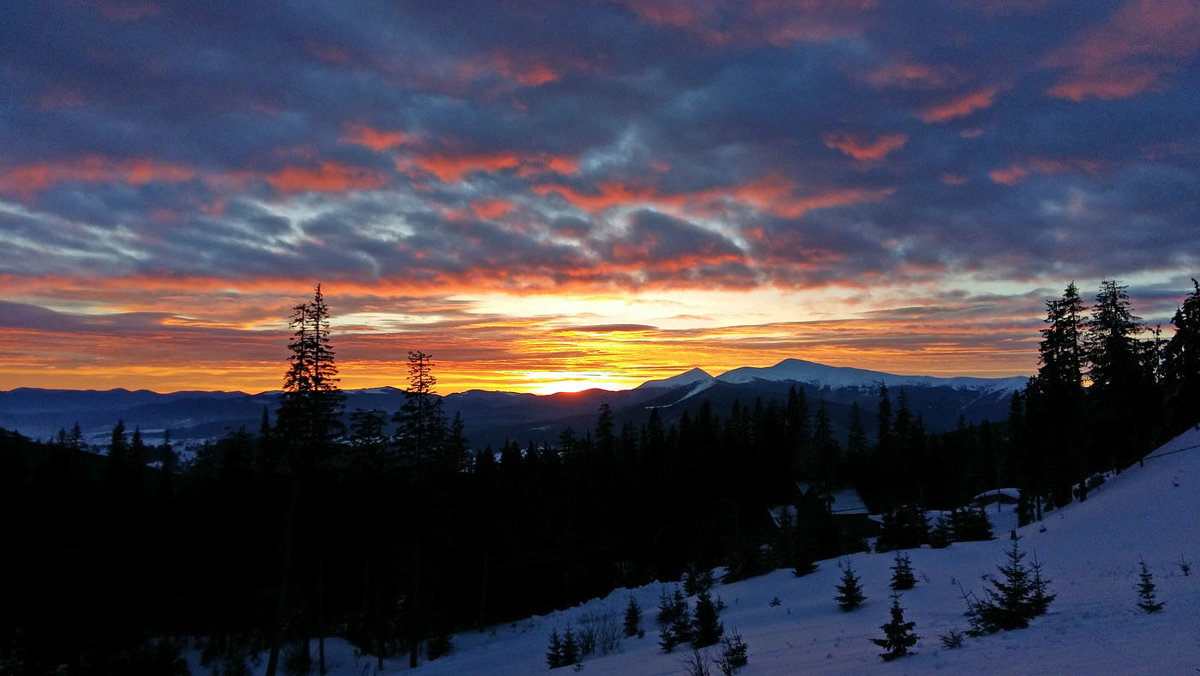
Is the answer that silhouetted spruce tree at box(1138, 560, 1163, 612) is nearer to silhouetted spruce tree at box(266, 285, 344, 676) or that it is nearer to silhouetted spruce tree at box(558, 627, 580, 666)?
silhouetted spruce tree at box(558, 627, 580, 666)

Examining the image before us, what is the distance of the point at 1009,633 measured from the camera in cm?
1022


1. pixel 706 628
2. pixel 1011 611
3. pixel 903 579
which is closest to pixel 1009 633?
pixel 1011 611

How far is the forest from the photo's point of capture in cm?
2781

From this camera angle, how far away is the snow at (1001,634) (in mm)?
8773

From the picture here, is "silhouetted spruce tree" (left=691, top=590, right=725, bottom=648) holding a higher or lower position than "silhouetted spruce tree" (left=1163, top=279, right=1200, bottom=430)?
lower

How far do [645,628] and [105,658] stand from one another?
18138 millimetres

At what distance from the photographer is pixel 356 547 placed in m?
38.9

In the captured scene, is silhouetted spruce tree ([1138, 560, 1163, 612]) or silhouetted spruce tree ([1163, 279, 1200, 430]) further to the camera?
silhouetted spruce tree ([1163, 279, 1200, 430])

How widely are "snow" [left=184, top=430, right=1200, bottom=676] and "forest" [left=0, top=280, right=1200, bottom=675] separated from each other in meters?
4.18

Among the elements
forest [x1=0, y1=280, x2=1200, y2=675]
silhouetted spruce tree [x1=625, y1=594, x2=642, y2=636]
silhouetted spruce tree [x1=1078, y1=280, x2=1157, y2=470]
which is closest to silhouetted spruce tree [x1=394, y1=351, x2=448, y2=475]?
forest [x1=0, y1=280, x2=1200, y2=675]

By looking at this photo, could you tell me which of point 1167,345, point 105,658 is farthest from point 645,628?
point 1167,345

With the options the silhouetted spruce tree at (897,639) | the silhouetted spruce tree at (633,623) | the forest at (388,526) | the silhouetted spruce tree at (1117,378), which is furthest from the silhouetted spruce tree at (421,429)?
the silhouetted spruce tree at (1117,378)

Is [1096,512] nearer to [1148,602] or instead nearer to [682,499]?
[1148,602]

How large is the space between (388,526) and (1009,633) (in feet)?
117
